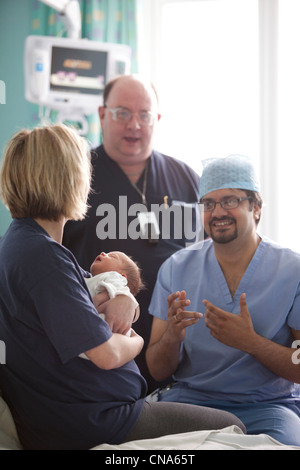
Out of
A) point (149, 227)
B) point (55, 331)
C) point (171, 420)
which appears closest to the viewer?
point (55, 331)

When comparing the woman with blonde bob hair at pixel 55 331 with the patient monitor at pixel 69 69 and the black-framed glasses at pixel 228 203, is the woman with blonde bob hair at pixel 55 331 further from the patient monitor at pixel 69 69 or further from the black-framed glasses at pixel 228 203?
the patient monitor at pixel 69 69

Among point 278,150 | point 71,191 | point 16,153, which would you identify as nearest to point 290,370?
point 71,191

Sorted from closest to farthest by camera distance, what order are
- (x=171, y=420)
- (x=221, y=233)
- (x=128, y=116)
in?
(x=171, y=420), (x=221, y=233), (x=128, y=116)

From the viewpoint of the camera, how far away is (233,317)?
1.23 m

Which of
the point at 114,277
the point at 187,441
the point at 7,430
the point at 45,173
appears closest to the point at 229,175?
the point at 114,277

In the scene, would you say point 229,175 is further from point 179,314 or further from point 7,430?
point 7,430

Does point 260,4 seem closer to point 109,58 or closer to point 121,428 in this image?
point 109,58

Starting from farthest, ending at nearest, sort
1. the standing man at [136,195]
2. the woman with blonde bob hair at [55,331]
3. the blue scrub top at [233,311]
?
the standing man at [136,195] → the blue scrub top at [233,311] → the woman with blonde bob hair at [55,331]

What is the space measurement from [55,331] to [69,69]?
1.65 metres

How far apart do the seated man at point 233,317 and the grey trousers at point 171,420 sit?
263mm

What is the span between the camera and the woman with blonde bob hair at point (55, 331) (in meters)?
0.86

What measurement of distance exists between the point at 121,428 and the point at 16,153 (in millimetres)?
539

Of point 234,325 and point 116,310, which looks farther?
point 234,325

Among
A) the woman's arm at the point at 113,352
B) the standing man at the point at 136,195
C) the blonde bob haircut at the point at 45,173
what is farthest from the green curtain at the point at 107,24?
the woman's arm at the point at 113,352
